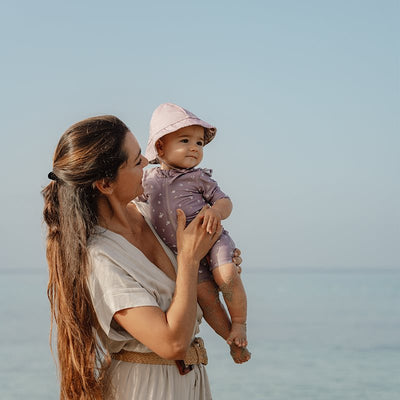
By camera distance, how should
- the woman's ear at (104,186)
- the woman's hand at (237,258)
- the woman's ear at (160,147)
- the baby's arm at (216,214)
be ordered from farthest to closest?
the woman's ear at (160,147), the woman's hand at (237,258), the baby's arm at (216,214), the woman's ear at (104,186)

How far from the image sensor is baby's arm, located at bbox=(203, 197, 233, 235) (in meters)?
2.69

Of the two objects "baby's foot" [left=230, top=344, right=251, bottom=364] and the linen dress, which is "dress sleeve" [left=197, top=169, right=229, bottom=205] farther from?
"baby's foot" [left=230, top=344, right=251, bottom=364]

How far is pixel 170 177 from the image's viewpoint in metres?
2.87

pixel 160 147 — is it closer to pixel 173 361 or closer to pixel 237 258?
pixel 237 258

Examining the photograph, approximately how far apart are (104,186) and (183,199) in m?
0.35

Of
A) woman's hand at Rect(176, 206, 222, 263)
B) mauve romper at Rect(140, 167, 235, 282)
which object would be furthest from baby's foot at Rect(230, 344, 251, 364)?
woman's hand at Rect(176, 206, 222, 263)

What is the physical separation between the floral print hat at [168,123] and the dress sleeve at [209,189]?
0.56 feet

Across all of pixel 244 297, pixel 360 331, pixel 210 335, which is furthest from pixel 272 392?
pixel 244 297

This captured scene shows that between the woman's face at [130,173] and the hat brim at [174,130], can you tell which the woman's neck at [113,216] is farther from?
the hat brim at [174,130]

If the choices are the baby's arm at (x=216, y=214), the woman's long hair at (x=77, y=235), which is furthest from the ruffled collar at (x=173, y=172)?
the woman's long hair at (x=77, y=235)

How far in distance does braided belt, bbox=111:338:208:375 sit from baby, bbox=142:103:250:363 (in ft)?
0.45

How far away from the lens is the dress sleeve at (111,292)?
8.11 ft

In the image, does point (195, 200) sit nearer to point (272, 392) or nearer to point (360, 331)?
point (272, 392)

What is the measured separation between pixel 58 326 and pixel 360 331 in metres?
22.4
